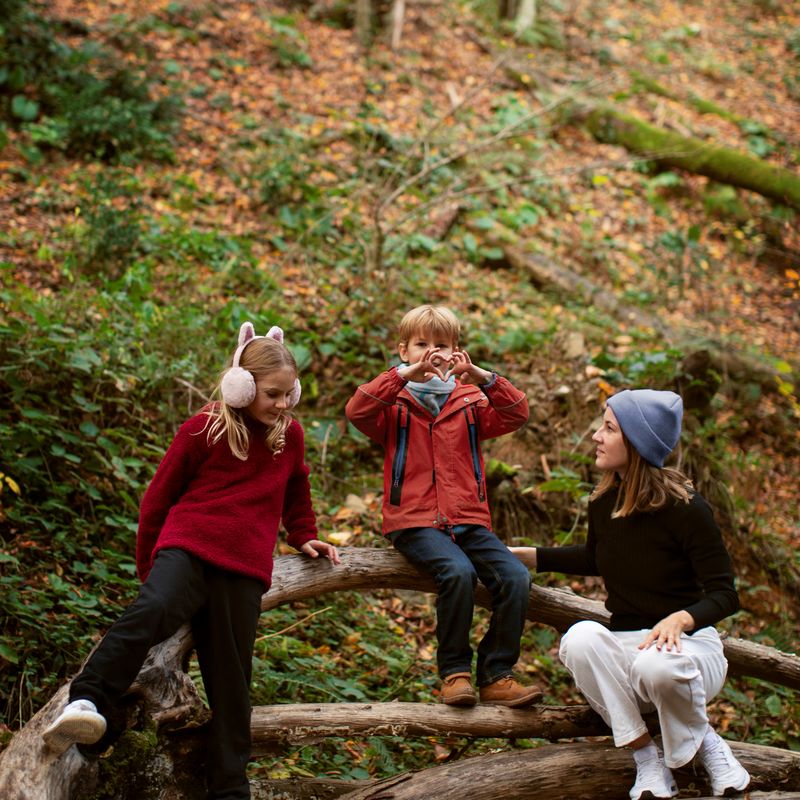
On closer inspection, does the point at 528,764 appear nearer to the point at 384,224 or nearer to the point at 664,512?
the point at 664,512

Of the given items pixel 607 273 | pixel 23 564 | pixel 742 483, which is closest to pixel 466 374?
pixel 23 564

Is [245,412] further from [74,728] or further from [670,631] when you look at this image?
[670,631]

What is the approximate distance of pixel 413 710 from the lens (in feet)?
10.5

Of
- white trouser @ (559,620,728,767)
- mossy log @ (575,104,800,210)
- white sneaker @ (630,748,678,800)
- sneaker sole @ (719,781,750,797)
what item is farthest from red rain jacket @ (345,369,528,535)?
mossy log @ (575,104,800,210)

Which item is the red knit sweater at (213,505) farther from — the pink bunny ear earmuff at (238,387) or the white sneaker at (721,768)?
the white sneaker at (721,768)

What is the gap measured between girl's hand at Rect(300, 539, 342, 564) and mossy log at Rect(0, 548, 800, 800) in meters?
0.04

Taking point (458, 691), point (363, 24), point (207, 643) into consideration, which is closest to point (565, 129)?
point (363, 24)

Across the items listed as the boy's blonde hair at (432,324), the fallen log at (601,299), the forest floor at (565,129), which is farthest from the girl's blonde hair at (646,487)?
the fallen log at (601,299)

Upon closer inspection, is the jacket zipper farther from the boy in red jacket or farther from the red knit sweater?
the red knit sweater

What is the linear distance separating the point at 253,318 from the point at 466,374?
280 cm

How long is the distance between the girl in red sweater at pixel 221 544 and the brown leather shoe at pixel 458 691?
0.69m

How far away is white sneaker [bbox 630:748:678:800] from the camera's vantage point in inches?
120

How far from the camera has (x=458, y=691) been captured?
3.18 metres

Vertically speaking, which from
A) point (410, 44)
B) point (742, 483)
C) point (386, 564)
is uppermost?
point (410, 44)
